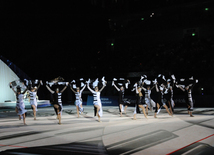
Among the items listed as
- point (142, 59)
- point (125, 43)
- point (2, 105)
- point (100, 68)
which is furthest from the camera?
point (125, 43)

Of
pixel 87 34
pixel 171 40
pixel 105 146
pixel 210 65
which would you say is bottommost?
pixel 105 146

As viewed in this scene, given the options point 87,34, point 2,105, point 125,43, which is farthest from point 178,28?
point 2,105

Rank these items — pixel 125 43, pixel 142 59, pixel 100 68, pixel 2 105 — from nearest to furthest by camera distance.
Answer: pixel 2 105 < pixel 142 59 < pixel 100 68 < pixel 125 43

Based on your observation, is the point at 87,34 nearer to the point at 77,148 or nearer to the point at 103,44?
the point at 103,44

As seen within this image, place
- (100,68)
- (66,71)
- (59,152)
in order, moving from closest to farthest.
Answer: (59,152), (100,68), (66,71)

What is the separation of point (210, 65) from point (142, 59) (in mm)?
9062

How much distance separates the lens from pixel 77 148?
24.4ft

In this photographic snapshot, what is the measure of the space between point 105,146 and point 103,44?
35.2 metres

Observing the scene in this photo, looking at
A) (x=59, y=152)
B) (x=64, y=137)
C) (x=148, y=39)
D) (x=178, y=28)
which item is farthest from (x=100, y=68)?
(x=59, y=152)

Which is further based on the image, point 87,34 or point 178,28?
point 87,34

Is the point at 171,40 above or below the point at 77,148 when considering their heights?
above

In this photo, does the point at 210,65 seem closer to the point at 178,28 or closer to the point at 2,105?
the point at 178,28

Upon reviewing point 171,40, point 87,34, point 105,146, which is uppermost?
point 87,34

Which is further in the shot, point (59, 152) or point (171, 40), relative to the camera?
point (171, 40)
